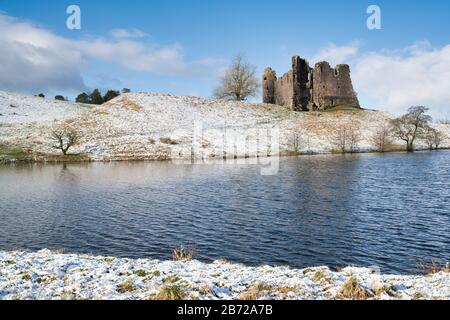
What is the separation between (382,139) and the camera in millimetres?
81062

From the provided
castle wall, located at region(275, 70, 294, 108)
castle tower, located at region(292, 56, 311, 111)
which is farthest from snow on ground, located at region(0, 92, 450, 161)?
castle wall, located at region(275, 70, 294, 108)

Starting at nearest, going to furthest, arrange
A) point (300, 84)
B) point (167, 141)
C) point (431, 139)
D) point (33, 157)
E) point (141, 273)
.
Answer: point (141, 273), point (33, 157), point (167, 141), point (431, 139), point (300, 84)

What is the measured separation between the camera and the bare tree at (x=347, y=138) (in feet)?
258

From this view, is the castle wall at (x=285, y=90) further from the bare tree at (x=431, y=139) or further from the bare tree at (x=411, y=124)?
the bare tree at (x=431, y=139)

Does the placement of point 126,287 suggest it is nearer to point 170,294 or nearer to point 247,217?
point 170,294

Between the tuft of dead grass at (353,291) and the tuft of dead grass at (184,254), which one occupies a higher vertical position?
the tuft of dead grass at (353,291)

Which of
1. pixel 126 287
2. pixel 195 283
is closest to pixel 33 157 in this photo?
pixel 126 287

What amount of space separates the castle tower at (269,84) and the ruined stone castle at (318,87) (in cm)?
740

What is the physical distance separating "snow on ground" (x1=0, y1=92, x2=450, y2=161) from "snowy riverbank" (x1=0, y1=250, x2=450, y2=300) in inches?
2150

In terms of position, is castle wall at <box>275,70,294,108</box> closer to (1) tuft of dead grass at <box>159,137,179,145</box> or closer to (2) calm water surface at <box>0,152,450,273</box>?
(1) tuft of dead grass at <box>159,137,179,145</box>

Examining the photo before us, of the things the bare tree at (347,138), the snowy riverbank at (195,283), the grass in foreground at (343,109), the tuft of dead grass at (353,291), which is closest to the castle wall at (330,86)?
the grass in foreground at (343,109)

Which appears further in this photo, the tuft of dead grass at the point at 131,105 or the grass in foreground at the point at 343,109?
the grass in foreground at the point at 343,109

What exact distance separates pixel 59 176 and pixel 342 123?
217 feet

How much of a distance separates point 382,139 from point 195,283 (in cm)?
7752
